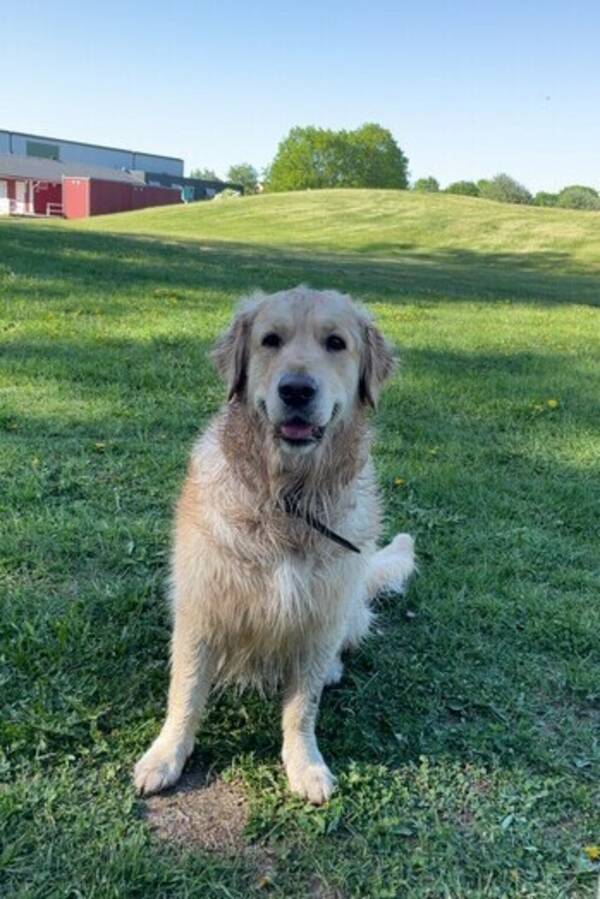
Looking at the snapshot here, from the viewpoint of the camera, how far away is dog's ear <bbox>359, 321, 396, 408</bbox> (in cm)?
288

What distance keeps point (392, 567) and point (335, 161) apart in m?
80.2

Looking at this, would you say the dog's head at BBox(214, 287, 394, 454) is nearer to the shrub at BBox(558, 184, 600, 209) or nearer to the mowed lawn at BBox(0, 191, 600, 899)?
the mowed lawn at BBox(0, 191, 600, 899)

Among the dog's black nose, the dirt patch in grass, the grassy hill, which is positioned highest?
the grassy hill

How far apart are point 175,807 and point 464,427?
4.00 metres

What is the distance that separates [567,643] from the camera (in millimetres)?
3441

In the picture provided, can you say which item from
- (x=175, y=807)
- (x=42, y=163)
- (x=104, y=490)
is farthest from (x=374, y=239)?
(x=42, y=163)

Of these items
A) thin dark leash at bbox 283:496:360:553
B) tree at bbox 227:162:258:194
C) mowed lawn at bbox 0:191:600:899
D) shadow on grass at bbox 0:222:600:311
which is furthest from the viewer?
tree at bbox 227:162:258:194

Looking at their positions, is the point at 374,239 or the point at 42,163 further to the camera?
the point at 42,163

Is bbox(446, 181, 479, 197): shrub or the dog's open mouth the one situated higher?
bbox(446, 181, 479, 197): shrub

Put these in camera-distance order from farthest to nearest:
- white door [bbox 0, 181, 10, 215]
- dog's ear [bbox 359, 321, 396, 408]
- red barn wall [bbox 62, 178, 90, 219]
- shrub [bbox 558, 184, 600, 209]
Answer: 1. shrub [bbox 558, 184, 600, 209]
2. white door [bbox 0, 181, 10, 215]
3. red barn wall [bbox 62, 178, 90, 219]
4. dog's ear [bbox 359, 321, 396, 408]

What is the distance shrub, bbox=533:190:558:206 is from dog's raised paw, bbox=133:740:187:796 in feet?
283

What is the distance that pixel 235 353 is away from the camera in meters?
2.84

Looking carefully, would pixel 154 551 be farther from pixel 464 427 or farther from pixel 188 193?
pixel 188 193

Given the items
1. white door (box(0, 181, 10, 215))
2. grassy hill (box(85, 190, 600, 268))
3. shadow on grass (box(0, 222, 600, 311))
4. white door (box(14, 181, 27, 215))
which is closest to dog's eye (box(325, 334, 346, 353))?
shadow on grass (box(0, 222, 600, 311))
